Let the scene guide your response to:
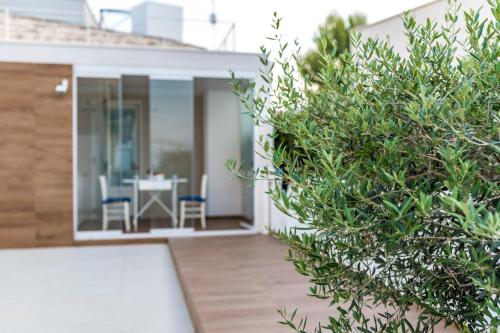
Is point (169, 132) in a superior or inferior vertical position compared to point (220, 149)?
superior

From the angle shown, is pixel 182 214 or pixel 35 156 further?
pixel 182 214

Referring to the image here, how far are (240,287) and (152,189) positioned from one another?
3730 mm

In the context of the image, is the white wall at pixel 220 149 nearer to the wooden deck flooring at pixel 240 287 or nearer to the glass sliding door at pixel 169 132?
the glass sliding door at pixel 169 132

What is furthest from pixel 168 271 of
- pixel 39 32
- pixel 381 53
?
pixel 39 32

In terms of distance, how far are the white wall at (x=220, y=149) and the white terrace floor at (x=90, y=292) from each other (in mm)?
3413

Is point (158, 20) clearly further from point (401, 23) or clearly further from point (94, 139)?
point (401, 23)

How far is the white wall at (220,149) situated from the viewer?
10891 mm

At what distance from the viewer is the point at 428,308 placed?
1.44m

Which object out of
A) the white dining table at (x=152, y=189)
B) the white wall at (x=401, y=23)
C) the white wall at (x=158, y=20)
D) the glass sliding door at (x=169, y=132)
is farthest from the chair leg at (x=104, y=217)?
the white wall at (x=401, y=23)

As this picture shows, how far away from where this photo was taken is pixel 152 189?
8.24 m

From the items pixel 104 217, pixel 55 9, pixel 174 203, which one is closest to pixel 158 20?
pixel 55 9

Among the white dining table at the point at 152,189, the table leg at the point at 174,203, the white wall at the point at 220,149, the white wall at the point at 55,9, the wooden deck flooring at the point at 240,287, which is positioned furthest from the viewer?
the white wall at the point at 220,149

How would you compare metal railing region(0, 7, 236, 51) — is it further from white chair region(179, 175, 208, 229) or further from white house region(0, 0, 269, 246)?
white chair region(179, 175, 208, 229)

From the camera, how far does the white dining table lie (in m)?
8.20
